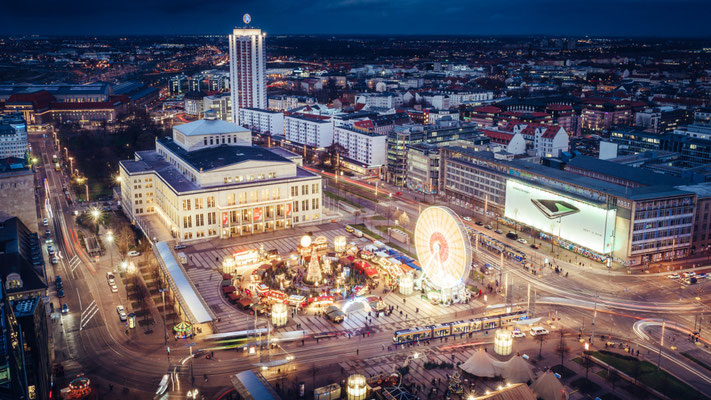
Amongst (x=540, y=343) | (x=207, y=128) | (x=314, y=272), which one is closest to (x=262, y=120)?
(x=207, y=128)

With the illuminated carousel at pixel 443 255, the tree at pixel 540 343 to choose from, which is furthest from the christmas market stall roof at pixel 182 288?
the tree at pixel 540 343

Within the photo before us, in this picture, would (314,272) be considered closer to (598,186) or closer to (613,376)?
(613,376)

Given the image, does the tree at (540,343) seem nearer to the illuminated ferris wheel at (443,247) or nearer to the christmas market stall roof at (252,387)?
the illuminated ferris wheel at (443,247)

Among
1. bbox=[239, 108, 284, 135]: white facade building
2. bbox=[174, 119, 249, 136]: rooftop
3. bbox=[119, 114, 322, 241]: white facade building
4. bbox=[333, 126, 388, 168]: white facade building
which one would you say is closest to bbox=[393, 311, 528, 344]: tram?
bbox=[119, 114, 322, 241]: white facade building

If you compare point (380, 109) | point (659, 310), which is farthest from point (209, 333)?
point (380, 109)

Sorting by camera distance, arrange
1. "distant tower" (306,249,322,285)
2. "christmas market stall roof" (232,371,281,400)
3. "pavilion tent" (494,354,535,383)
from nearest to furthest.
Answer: "christmas market stall roof" (232,371,281,400) → "pavilion tent" (494,354,535,383) → "distant tower" (306,249,322,285)

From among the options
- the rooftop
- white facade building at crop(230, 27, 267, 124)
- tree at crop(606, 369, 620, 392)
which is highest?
white facade building at crop(230, 27, 267, 124)

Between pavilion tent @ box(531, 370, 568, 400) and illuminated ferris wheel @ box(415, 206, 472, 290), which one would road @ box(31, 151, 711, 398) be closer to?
illuminated ferris wheel @ box(415, 206, 472, 290)

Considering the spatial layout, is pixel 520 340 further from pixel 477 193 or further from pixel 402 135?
pixel 402 135
